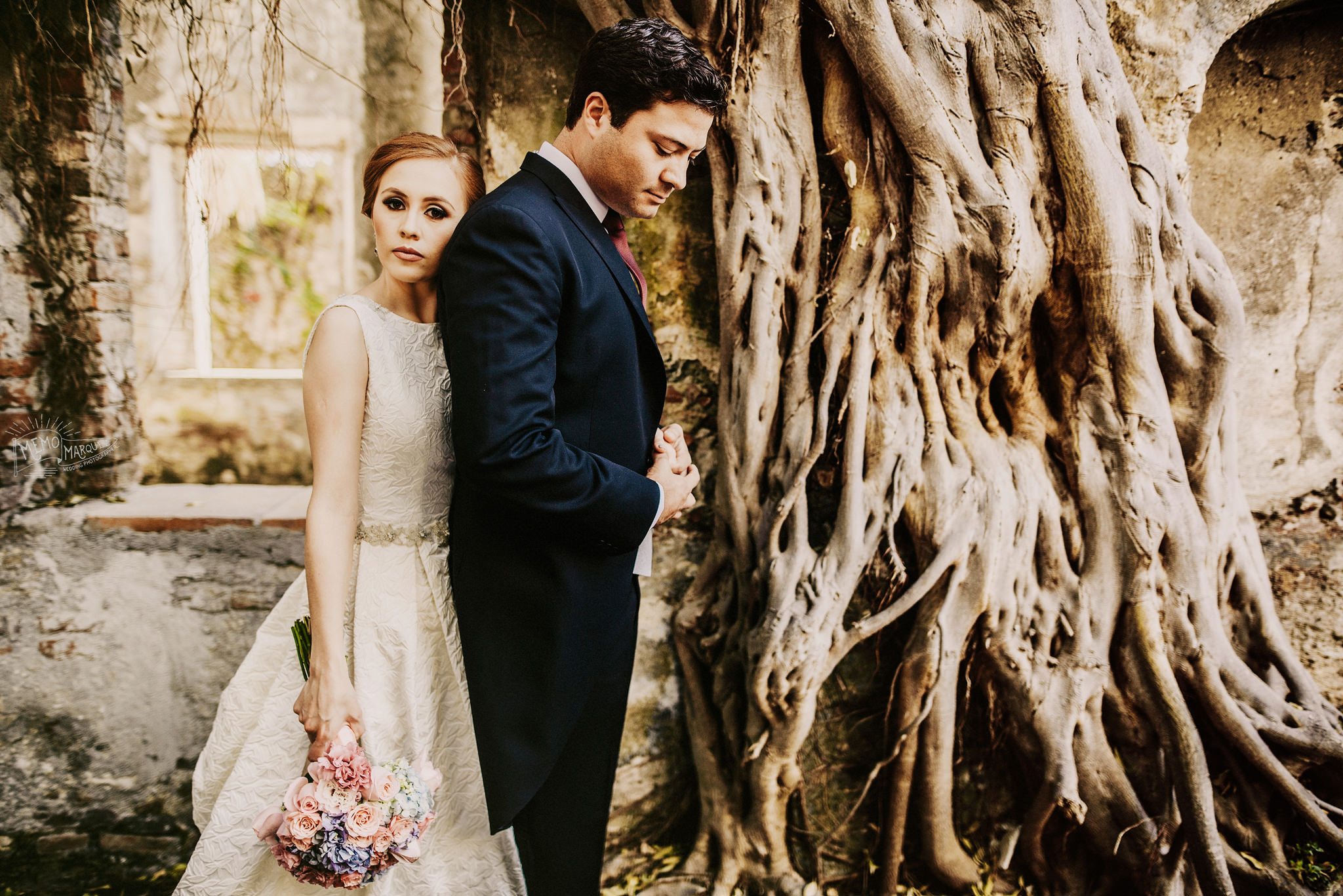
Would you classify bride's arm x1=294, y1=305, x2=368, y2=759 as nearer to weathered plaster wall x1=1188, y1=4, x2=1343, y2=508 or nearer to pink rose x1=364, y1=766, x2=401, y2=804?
pink rose x1=364, y1=766, x2=401, y2=804

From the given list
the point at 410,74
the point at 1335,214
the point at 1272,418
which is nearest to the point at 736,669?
the point at 1272,418

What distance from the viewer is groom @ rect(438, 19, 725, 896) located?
104cm

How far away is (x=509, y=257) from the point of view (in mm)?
1041

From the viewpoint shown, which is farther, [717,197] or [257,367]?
[257,367]

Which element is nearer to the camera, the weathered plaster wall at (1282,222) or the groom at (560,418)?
the groom at (560,418)

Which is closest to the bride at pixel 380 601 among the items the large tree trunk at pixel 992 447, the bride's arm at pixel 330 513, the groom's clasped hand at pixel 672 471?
the bride's arm at pixel 330 513

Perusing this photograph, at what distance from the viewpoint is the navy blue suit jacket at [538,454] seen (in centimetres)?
104

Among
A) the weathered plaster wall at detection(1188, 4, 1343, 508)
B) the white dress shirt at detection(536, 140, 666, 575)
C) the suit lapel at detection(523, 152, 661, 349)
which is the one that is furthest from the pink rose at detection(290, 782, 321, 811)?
the weathered plaster wall at detection(1188, 4, 1343, 508)

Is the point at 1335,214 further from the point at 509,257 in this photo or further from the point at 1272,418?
the point at 509,257

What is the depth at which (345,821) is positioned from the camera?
109 centimetres

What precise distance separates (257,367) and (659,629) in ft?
10.3

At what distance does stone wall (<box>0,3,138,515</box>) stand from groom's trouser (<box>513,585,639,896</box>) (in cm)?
198

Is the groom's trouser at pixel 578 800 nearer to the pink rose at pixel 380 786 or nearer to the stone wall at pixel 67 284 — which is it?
the pink rose at pixel 380 786

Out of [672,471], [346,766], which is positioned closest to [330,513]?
[346,766]
